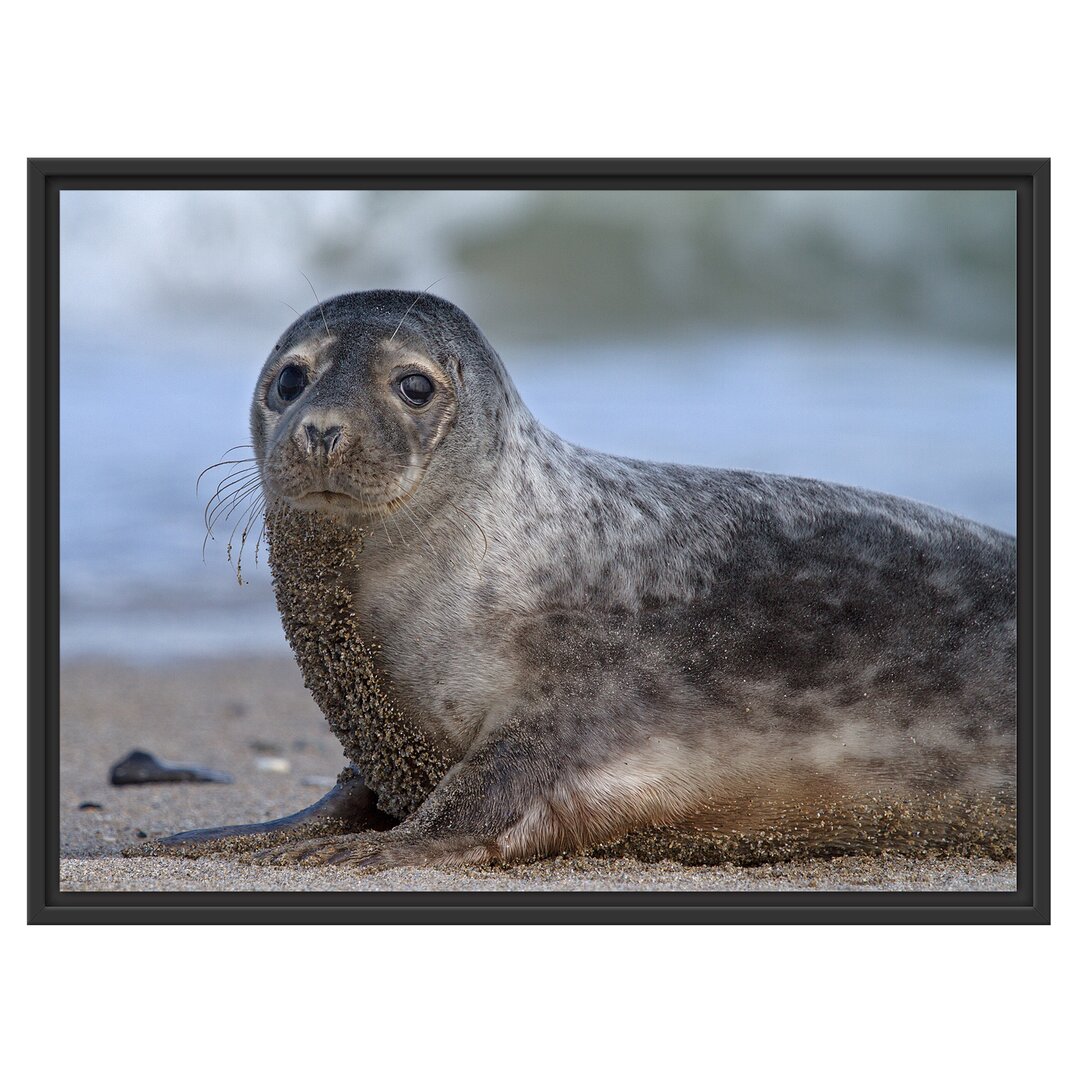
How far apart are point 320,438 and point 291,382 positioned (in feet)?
1.69

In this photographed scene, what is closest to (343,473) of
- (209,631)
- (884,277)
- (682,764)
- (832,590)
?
(682,764)

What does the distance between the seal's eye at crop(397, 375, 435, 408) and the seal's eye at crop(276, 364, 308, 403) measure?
13.5 inches

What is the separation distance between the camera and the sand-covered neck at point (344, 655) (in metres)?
5.14

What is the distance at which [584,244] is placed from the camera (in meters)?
8.70

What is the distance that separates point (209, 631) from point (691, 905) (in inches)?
393

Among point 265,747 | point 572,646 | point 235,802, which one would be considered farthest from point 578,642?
point 265,747

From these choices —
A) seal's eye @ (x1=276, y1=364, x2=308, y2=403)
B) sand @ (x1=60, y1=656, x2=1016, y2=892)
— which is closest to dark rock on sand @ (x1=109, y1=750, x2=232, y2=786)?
sand @ (x1=60, y1=656, x2=1016, y2=892)

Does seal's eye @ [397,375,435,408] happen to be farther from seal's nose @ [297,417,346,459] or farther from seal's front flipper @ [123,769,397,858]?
seal's front flipper @ [123,769,397,858]

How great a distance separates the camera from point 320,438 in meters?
4.70

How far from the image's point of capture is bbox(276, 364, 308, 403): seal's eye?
5.10 metres

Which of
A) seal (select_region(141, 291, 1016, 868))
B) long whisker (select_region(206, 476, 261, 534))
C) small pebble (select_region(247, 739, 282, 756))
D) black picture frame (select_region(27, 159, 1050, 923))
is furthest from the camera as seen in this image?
small pebble (select_region(247, 739, 282, 756))

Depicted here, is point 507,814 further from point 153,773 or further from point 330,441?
point 153,773
